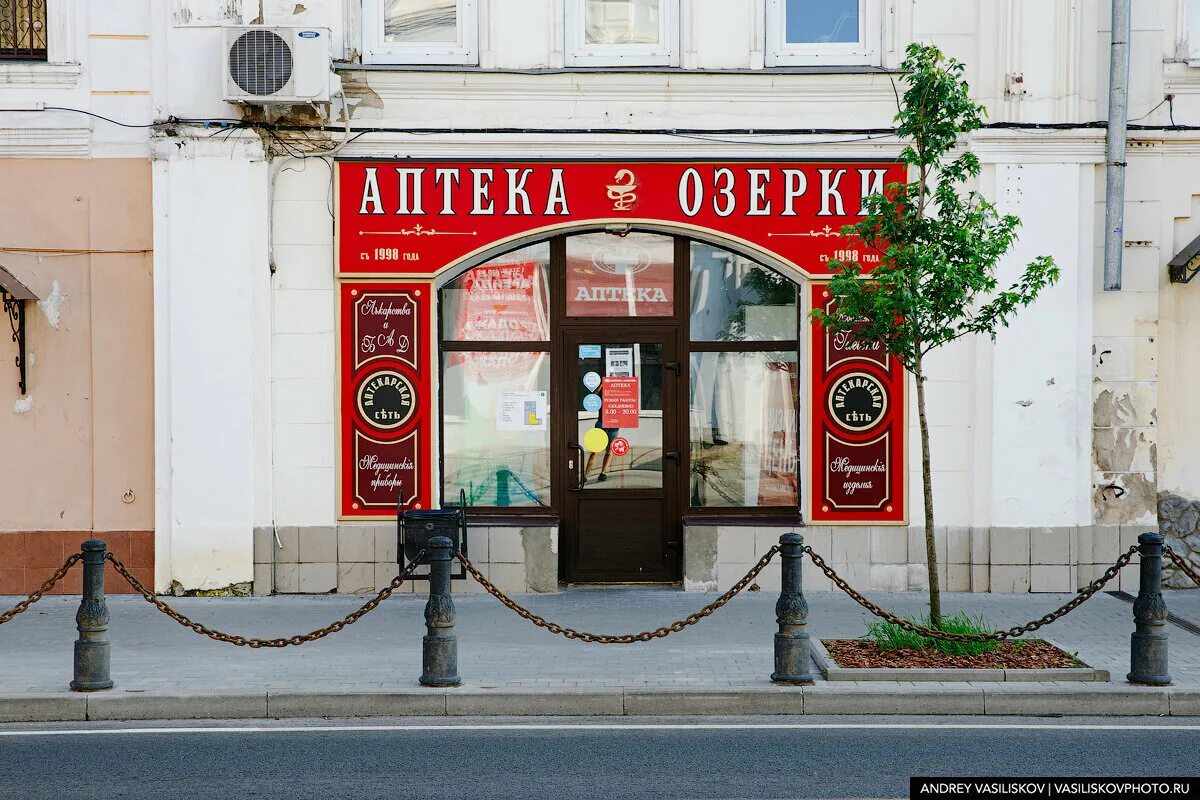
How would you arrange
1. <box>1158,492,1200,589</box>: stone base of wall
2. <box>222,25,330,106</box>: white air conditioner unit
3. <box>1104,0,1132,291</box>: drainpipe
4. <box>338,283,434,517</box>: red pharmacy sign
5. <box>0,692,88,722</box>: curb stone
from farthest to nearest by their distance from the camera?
<box>1158,492,1200,589</box>: stone base of wall < <box>338,283,434,517</box>: red pharmacy sign < <box>1104,0,1132,291</box>: drainpipe < <box>222,25,330,106</box>: white air conditioner unit < <box>0,692,88,722</box>: curb stone

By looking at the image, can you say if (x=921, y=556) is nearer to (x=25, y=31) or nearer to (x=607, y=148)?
(x=607, y=148)

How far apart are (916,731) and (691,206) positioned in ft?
19.5

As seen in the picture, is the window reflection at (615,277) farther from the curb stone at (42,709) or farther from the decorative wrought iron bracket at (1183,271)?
the curb stone at (42,709)

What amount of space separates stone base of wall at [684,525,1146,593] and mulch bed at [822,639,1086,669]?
115 inches

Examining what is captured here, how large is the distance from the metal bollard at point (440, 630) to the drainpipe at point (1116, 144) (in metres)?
7.18

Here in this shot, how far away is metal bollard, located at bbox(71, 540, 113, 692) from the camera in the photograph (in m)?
7.85

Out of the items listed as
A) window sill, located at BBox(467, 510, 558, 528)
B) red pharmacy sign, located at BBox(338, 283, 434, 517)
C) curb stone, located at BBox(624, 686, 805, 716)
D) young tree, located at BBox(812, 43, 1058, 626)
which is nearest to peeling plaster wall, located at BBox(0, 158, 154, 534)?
red pharmacy sign, located at BBox(338, 283, 434, 517)

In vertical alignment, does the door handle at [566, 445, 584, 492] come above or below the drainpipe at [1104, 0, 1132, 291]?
below

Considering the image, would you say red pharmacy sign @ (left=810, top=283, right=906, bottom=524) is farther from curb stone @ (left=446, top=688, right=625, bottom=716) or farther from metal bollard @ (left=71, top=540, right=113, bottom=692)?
metal bollard @ (left=71, top=540, right=113, bottom=692)

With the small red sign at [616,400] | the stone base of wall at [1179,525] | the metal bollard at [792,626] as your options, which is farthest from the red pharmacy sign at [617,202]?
the metal bollard at [792,626]

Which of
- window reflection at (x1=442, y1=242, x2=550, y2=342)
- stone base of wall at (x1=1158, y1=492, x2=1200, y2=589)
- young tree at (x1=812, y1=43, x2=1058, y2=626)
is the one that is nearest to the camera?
young tree at (x1=812, y1=43, x2=1058, y2=626)

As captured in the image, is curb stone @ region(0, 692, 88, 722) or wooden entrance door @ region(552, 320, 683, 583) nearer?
curb stone @ region(0, 692, 88, 722)

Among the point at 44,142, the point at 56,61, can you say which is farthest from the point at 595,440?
the point at 56,61

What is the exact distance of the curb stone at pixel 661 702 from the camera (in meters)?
7.71
